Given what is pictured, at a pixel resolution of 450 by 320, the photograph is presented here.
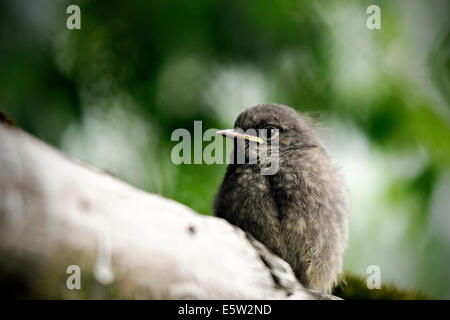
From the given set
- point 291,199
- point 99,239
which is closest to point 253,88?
point 291,199

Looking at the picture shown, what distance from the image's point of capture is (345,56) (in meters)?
3.50

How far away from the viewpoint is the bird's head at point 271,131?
2.29 metres

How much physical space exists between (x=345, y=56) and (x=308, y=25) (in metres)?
0.38

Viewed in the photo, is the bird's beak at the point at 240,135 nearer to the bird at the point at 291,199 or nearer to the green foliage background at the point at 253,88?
the bird at the point at 291,199

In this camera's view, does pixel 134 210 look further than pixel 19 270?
Yes

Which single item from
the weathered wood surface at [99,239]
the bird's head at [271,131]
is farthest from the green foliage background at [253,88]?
the weathered wood surface at [99,239]

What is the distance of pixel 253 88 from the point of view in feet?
11.2

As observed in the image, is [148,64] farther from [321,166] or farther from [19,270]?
[19,270]

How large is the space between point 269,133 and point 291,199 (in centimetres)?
42

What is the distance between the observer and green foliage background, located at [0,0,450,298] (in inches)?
125

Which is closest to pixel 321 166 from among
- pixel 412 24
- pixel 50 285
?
pixel 50 285

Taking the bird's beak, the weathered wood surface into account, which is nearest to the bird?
the bird's beak

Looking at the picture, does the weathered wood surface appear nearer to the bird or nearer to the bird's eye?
the bird
